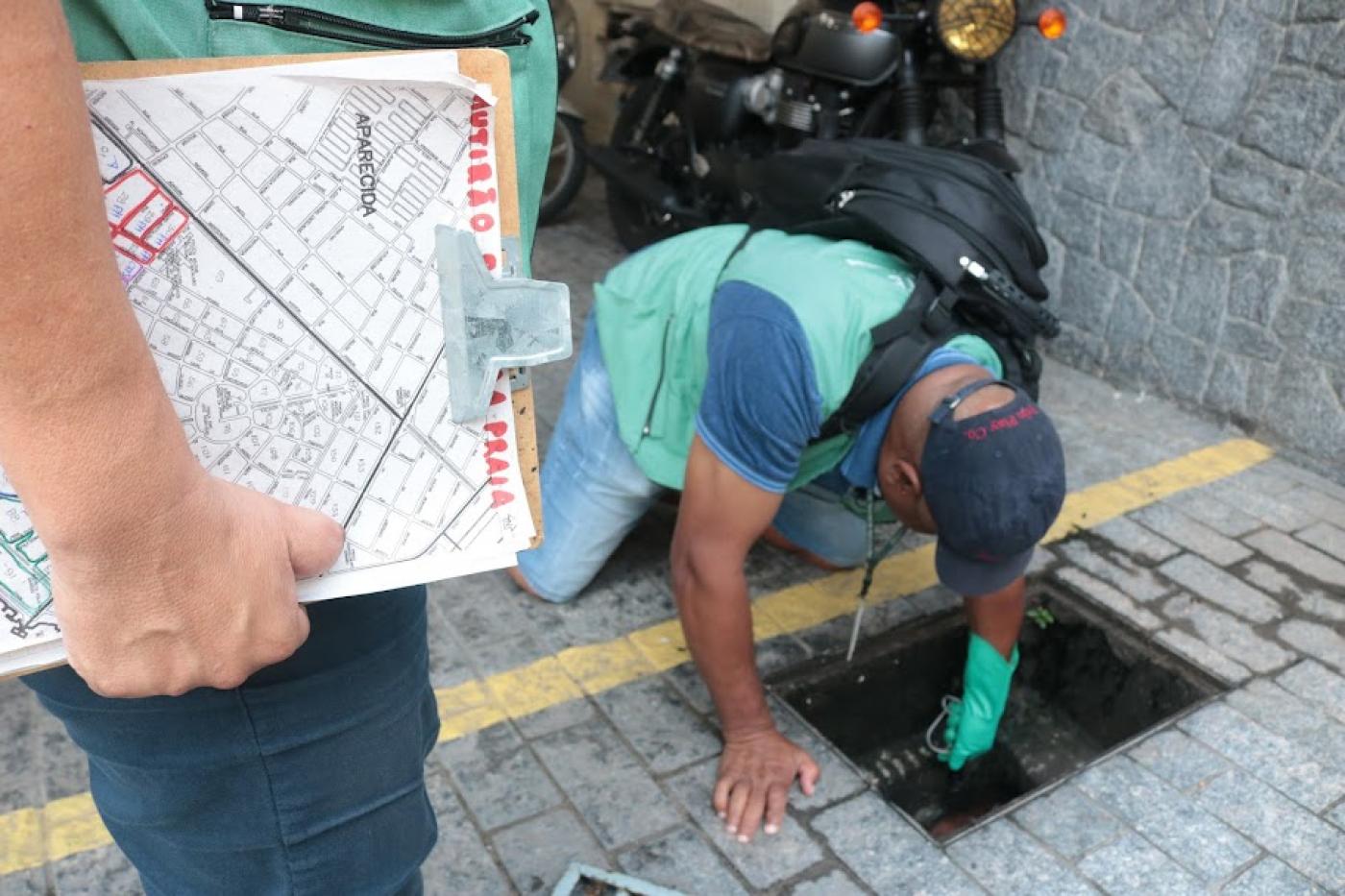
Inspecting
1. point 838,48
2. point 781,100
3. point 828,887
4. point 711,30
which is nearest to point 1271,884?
point 828,887

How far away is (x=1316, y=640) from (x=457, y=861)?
236cm

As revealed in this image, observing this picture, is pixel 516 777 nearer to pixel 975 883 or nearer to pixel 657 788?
pixel 657 788

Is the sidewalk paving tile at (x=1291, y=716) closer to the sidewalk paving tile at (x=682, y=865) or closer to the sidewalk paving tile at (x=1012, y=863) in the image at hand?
the sidewalk paving tile at (x=1012, y=863)

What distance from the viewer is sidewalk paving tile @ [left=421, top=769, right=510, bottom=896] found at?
221 centimetres

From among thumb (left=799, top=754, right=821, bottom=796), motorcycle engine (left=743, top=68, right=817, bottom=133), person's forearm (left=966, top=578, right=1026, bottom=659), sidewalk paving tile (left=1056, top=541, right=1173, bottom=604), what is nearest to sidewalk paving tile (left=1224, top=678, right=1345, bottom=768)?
sidewalk paving tile (left=1056, top=541, right=1173, bottom=604)

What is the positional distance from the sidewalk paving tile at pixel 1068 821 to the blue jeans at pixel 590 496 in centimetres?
93

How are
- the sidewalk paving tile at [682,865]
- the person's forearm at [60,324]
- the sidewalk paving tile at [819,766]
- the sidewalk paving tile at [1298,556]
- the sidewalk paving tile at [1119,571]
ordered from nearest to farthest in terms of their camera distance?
the person's forearm at [60,324], the sidewalk paving tile at [682,865], the sidewalk paving tile at [819,766], the sidewalk paving tile at [1119,571], the sidewalk paving tile at [1298,556]

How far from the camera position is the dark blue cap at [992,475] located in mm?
2123

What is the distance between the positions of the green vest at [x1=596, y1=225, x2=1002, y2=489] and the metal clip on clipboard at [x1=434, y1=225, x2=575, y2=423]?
1357 millimetres

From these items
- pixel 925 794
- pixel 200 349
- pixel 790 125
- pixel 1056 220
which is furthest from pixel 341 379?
pixel 1056 220

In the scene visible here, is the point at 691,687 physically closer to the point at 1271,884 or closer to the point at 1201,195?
the point at 1271,884

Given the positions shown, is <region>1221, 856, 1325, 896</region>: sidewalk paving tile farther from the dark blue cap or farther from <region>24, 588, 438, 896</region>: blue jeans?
<region>24, 588, 438, 896</region>: blue jeans

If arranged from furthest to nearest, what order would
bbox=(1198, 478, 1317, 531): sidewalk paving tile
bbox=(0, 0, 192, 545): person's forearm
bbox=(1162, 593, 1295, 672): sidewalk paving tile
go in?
bbox=(1198, 478, 1317, 531): sidewalk paving tile, bbox=(1162, 593, 1295, 672): sidewalk paving tile, bbox=(0, 0, 192, 545): person's forearm

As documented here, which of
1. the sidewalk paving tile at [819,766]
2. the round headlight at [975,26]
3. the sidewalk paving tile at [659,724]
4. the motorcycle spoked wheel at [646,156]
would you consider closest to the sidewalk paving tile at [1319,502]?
the round headlight at [975,26]
